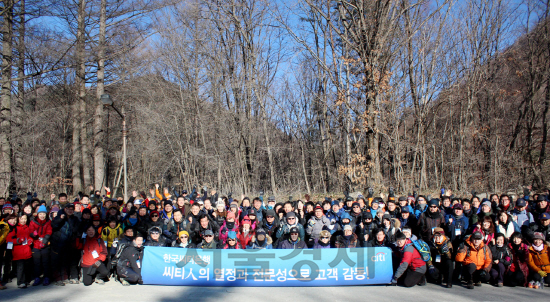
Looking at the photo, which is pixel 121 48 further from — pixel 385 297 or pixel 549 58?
pixel 549 58

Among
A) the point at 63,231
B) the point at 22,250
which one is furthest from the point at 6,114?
the point at 63,231

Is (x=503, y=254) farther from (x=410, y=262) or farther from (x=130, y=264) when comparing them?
(x=130, y=264)

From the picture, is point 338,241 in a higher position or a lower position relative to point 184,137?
lower

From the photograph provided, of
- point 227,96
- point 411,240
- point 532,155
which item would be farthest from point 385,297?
point 532,155

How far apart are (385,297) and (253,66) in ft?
61.5

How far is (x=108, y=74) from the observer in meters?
21.2

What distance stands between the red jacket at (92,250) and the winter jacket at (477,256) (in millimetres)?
7341

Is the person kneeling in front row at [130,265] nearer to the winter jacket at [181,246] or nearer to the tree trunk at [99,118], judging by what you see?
the winter jacket at [181,246]

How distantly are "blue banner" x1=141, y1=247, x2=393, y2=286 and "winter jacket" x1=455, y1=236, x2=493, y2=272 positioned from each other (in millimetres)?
1435

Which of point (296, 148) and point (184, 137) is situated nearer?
point (184, 137)

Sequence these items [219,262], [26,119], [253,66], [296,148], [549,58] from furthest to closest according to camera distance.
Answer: [296,148], [253,66], [549,58], [26,119], [219,262]

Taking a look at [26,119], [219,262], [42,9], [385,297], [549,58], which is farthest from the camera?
[549,58]

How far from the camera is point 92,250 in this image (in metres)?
7.49

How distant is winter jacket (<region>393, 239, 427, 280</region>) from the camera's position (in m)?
7.06
